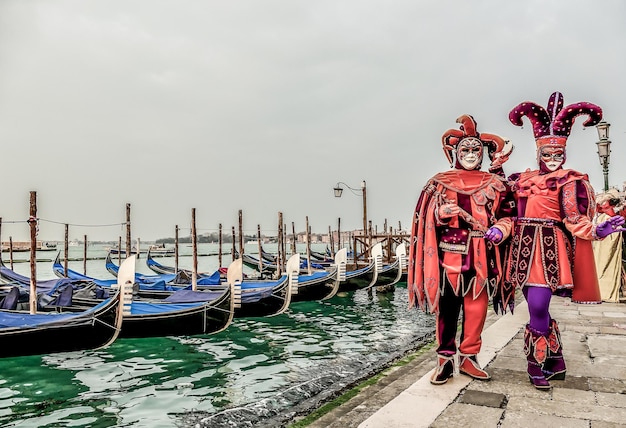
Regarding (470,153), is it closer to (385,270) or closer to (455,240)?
(455,240)

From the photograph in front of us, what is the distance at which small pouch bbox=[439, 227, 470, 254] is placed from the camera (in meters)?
3.10

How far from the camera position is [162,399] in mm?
4809

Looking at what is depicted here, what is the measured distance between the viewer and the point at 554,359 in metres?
3.03

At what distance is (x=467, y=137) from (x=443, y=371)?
158cm

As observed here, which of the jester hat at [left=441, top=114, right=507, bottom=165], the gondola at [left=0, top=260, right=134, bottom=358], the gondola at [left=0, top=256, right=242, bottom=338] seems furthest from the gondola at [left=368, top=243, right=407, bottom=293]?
the jester hat at [left=441, top=114, right=507, bottom=165]

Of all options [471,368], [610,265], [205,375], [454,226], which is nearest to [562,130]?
[454,226]

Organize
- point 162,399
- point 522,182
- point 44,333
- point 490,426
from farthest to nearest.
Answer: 1. point 44,333
2. point 162,399
3. point 522,182
4. point 490,426

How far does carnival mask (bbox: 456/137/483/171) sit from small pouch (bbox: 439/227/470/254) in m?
0.46

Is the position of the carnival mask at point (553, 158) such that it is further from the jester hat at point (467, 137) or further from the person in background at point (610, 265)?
the person in background at point (610, 265)

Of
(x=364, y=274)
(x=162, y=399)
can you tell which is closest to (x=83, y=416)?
(x=162, y=399)

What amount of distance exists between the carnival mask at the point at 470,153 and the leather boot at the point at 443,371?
1.29m

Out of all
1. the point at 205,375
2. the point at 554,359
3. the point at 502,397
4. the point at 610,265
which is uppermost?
the point at 610,265

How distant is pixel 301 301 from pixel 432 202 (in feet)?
31.2

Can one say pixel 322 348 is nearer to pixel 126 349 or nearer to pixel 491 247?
pixel 126 349
